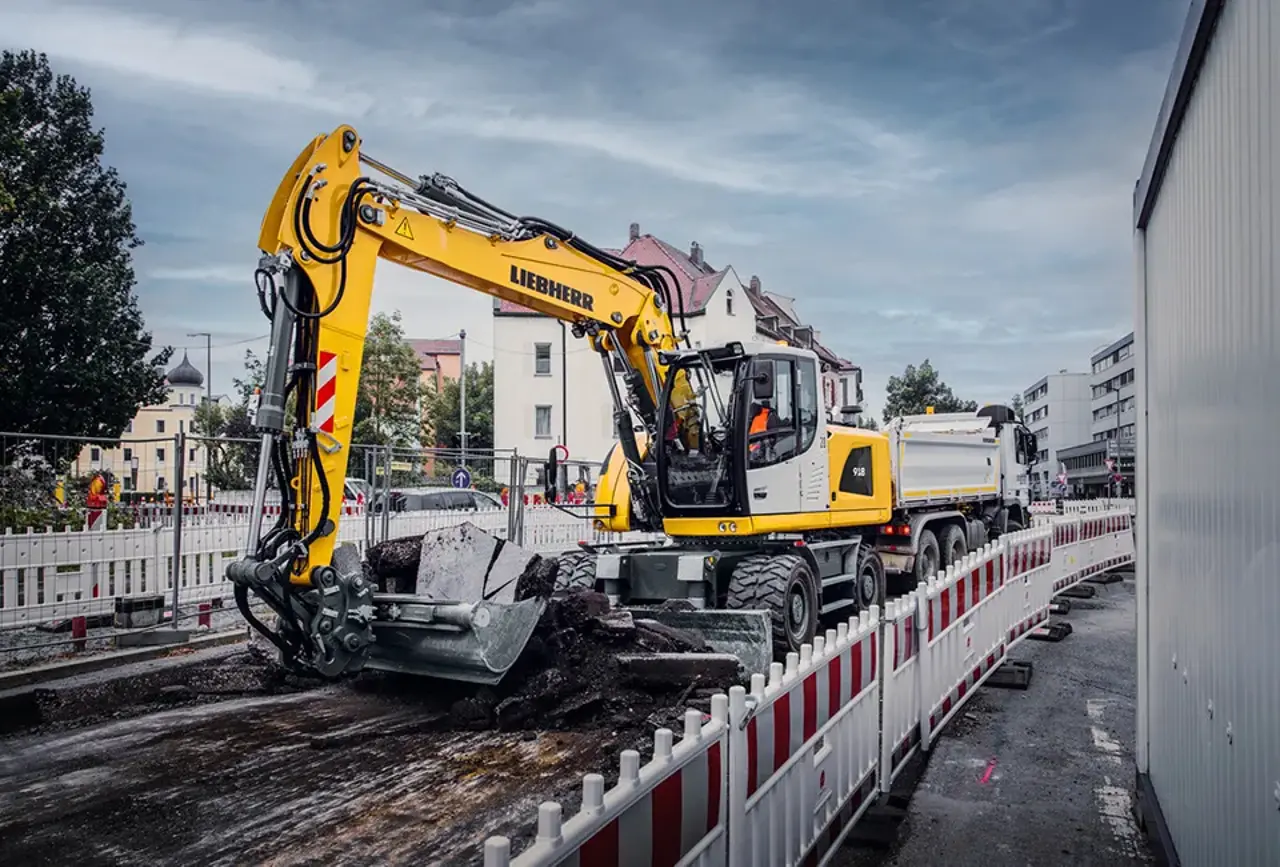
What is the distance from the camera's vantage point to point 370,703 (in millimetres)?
7465

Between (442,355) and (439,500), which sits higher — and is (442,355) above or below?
above

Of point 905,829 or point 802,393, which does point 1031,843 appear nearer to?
point 905,829

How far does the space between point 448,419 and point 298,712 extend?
52329 mm

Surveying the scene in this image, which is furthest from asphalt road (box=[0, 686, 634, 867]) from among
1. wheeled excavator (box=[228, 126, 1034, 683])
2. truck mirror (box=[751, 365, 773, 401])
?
truck mirror (box=[751, 365, 773, 401])

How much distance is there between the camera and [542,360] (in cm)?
4156

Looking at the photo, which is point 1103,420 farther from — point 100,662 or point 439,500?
point 100,662

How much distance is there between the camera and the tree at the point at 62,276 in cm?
2033

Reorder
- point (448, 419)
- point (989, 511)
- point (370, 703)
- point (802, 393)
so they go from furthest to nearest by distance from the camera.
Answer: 1. point (448, 419)
2. point (989, 511)
3. point (802, 393)
4. point (370, 703)

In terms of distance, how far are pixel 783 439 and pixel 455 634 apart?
4.07m

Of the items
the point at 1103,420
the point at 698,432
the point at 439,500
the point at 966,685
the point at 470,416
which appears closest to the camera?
the point at 966,685

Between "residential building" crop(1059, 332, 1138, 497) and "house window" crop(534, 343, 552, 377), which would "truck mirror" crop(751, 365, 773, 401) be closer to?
"house window" crop(534, 343, 552, 377)

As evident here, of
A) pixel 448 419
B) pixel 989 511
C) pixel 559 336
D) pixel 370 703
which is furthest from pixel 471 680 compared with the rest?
pixel 448 419

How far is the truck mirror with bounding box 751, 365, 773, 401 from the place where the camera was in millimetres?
9055

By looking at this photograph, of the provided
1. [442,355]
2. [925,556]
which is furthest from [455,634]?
[442,355]
